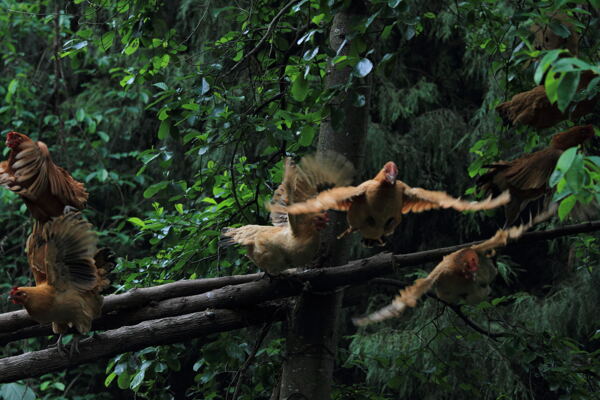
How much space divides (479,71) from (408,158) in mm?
815

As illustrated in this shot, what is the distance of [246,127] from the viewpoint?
99.7 inches

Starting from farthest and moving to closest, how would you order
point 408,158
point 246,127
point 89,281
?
point 408,158 < point 246,127 < point 89,281

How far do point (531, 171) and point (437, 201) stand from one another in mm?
408

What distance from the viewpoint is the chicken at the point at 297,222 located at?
167 centimetres

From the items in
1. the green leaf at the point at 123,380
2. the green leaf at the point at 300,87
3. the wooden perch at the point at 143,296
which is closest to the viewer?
the wooden perch at the point at 143,296

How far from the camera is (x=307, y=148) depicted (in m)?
2.87

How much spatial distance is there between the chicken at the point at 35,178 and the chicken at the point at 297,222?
0.52m

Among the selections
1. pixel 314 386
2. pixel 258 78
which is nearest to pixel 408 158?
pixel 258 78

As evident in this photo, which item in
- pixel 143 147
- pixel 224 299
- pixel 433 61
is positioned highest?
pixel 224 299

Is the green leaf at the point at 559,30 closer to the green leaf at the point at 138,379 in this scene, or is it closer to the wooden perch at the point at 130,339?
the wooden perch at the point at 130,339

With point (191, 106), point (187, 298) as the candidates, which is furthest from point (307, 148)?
point (187, 298)

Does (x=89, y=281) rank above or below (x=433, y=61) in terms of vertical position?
above

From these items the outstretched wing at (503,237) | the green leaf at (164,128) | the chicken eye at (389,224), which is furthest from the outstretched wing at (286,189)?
the green leaf at (164,128)

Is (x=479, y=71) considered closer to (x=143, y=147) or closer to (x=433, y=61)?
(x=433, y=61)
